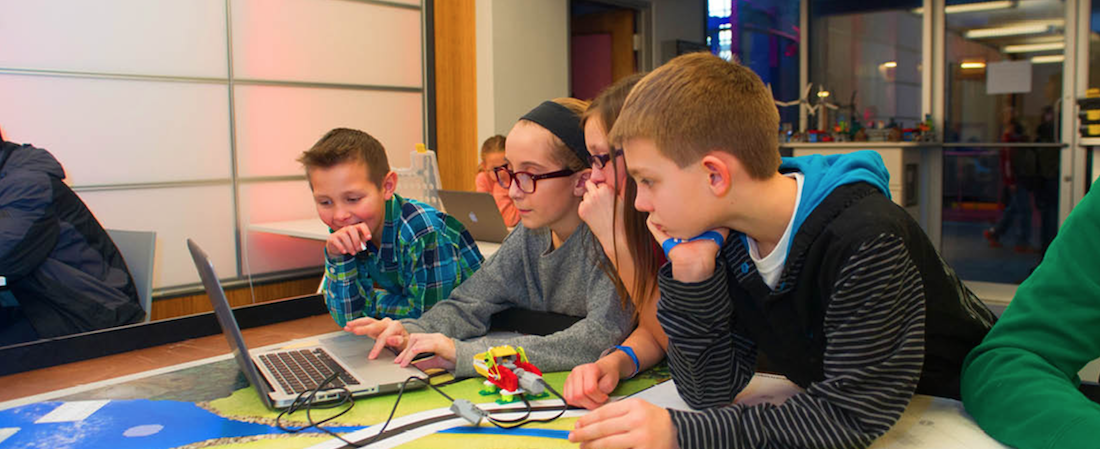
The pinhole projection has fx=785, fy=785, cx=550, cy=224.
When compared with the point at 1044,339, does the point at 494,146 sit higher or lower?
higher

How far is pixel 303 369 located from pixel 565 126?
0.60 m

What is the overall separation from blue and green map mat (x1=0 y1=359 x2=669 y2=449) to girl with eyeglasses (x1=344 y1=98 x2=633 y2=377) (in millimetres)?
155

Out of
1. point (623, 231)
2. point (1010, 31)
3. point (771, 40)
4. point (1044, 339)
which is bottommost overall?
point (1044, 339)

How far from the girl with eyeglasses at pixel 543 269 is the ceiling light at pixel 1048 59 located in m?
5.10

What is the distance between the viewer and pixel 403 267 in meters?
1.70

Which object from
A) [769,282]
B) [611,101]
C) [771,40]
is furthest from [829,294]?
[771,40]

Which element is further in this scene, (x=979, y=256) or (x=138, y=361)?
(x=979, y=256)

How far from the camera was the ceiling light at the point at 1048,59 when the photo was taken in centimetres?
523

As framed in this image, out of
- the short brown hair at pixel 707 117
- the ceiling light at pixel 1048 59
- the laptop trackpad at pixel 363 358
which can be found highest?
the ceiling light at pixel 1048 59

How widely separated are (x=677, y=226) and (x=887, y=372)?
0.26m

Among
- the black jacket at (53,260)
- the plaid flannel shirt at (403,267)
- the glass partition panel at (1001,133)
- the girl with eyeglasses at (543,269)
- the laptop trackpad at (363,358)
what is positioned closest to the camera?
the laptop trackpad at (363,358)

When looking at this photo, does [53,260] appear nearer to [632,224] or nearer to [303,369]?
[303,369]

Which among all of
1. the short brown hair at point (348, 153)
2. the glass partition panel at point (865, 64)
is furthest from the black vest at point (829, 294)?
the glass partition panel at point (865, 64)

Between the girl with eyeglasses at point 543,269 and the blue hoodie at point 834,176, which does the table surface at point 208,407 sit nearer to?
the girl with eyeglasses at point 543,269
